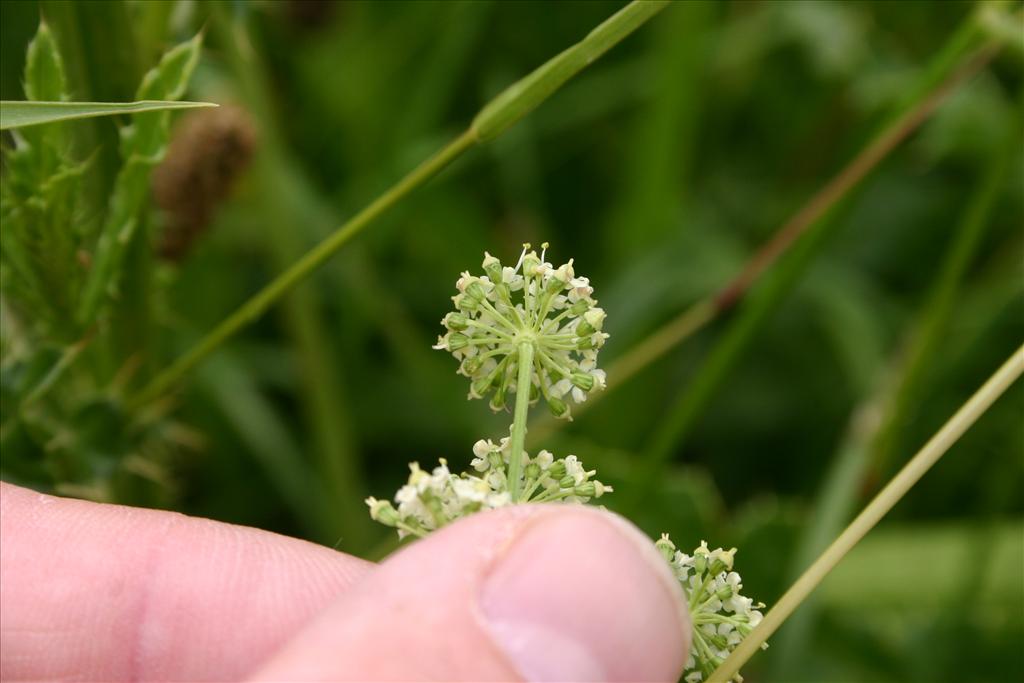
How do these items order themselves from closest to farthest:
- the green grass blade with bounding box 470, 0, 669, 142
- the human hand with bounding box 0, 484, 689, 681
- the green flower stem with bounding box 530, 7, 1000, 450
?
the human hand with bounding box 0, 484, 689, 681
the green grass blade with bounding box 470, 0, 669, 142
the green flower stem with bounding box 530, 7, 1000, 450

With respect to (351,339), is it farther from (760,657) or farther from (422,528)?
(422,528)

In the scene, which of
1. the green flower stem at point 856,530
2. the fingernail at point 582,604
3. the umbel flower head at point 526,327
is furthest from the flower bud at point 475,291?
the green flower stem at point 856,530

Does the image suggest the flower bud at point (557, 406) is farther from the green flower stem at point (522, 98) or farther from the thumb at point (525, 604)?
the green flower stem at point (522, 98)

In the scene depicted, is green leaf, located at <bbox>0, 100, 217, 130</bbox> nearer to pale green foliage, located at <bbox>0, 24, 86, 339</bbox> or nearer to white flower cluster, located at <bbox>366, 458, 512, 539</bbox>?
pale green foliage, located at <bbox>0, 24, 86, 339</bbox>

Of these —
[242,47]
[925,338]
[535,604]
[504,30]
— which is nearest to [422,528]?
[535,604]

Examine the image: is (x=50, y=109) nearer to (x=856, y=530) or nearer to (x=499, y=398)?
(x=499, y=398)

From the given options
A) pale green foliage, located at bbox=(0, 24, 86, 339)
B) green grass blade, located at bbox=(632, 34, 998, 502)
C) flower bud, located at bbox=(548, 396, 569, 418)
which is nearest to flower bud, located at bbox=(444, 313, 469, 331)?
flower bud, located at bbox=(548, 396, 569, 418)

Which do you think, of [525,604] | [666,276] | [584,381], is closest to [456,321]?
[584,381]
